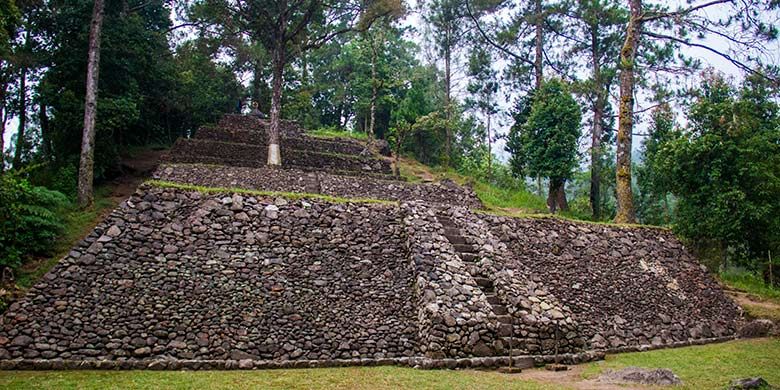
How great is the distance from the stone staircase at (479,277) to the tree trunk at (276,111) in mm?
8136

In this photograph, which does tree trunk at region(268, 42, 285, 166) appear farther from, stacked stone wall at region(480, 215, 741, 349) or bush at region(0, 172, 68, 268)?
stacked stone wall at region(480, 215, 741, 349)

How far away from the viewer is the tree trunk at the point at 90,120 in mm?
15008

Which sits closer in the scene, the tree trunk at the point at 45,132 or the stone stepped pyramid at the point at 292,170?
the stone stepped pyramid at the point at 292,170

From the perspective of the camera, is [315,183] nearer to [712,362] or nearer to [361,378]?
[361,378]

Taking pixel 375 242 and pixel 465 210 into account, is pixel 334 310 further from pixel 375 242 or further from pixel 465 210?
pixel 465 210

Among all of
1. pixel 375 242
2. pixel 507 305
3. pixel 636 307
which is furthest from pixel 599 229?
pixel 375 242

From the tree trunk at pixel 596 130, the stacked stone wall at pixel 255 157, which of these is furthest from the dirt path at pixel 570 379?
the tree trunk at pixel 596 130

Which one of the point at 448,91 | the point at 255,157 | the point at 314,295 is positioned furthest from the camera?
the point at 448,91

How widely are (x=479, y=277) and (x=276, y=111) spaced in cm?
1153

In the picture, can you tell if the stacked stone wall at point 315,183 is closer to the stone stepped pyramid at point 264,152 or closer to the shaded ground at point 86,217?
the stone stepped pyramid at point 264,152

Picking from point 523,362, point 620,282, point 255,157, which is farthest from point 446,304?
point 255,157

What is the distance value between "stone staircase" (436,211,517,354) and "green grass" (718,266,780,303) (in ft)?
29.7

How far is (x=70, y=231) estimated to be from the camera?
12977mm

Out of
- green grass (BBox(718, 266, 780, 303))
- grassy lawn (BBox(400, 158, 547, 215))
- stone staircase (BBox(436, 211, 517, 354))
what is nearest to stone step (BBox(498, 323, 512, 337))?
stone staircase (BBox(436, 211, 517, 354))
